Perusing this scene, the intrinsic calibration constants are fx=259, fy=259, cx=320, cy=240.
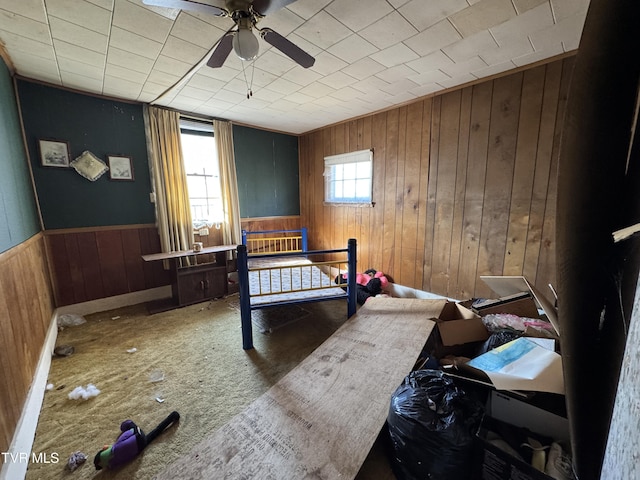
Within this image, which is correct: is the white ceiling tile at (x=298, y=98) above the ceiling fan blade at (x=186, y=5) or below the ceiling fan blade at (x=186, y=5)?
above

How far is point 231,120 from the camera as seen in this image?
382cm

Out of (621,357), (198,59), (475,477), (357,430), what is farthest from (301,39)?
(475,477)

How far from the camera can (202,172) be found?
375 cm

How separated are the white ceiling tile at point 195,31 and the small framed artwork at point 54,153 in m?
1.98

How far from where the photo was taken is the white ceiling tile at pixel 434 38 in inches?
69.1

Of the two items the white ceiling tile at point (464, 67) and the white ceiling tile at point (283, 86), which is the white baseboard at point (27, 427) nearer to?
the white ceiling tile at point (283, 86)

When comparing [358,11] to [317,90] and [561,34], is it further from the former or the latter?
[561,34]

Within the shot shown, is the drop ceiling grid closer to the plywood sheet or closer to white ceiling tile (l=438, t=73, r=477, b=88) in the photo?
white ceiling tile (l=438, t=73, r=477, b=88)

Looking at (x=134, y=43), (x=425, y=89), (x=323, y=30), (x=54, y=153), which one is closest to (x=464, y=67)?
(x=425, y=89)

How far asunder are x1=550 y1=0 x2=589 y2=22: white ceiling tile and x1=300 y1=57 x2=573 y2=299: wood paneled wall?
0.66 m

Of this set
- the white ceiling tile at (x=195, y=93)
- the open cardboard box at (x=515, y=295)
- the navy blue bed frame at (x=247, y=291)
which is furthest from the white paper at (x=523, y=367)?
the white ceiling tile at (x=195, y=93)

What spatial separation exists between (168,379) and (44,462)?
676 millimetres

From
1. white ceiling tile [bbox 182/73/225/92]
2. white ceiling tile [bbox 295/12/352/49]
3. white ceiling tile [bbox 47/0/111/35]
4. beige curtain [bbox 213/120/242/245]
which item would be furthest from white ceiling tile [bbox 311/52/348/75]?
beige curtain [bbox 213/120/242/245]

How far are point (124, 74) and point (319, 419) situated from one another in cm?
319
